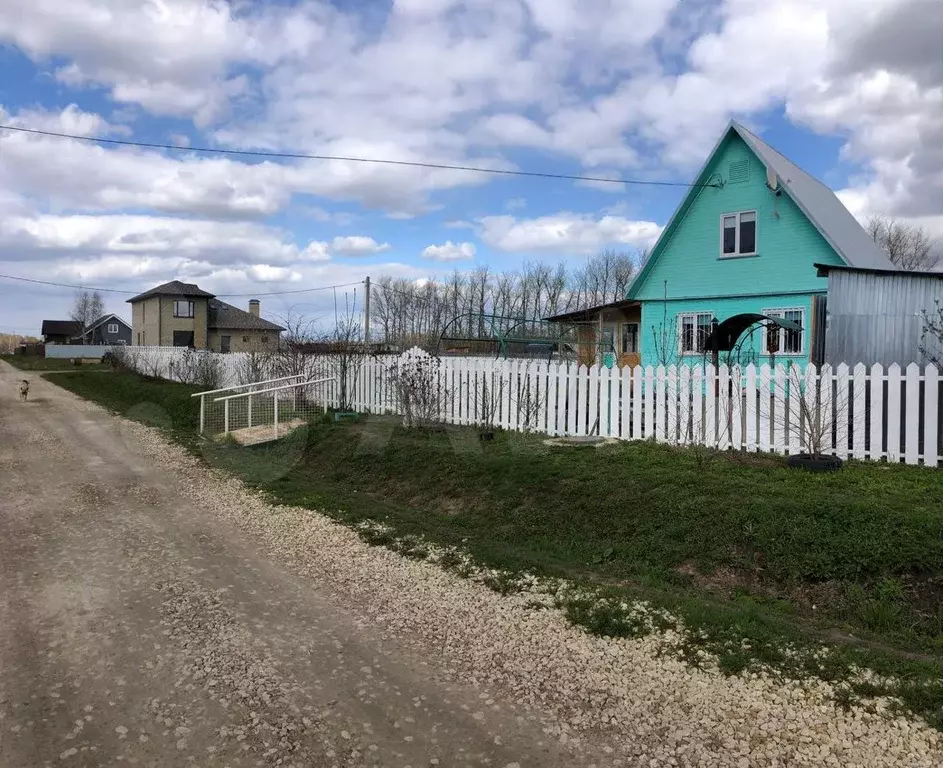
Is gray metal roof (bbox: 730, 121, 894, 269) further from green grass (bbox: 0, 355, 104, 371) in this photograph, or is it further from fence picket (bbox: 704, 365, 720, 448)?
green grass (bbox: 0, 355, 104, 371)

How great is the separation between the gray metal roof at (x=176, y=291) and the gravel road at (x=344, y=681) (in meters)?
52.3

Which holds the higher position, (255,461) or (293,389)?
(293,389)

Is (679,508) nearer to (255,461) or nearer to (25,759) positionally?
(25,759)

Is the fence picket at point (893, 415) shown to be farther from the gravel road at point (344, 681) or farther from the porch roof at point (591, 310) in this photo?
the porch roof at point (591, 310)

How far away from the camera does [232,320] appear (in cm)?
5900

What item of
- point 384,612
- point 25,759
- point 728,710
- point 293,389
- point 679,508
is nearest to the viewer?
point 25,759

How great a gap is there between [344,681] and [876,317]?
10.3 metres

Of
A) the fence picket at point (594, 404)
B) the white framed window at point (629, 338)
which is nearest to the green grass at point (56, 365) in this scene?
the white framed window at point (629, 338)

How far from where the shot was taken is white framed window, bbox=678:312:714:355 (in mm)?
19781

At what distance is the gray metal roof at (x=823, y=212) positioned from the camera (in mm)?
17359

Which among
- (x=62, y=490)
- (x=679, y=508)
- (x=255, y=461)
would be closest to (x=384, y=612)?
(x=679, y=508)

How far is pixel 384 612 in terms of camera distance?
476 centimetres

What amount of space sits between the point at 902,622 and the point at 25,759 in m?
5.01

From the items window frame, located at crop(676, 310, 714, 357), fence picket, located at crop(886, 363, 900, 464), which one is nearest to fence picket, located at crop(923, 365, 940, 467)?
fence picket, located at crop(886, 363, 900, 464)
